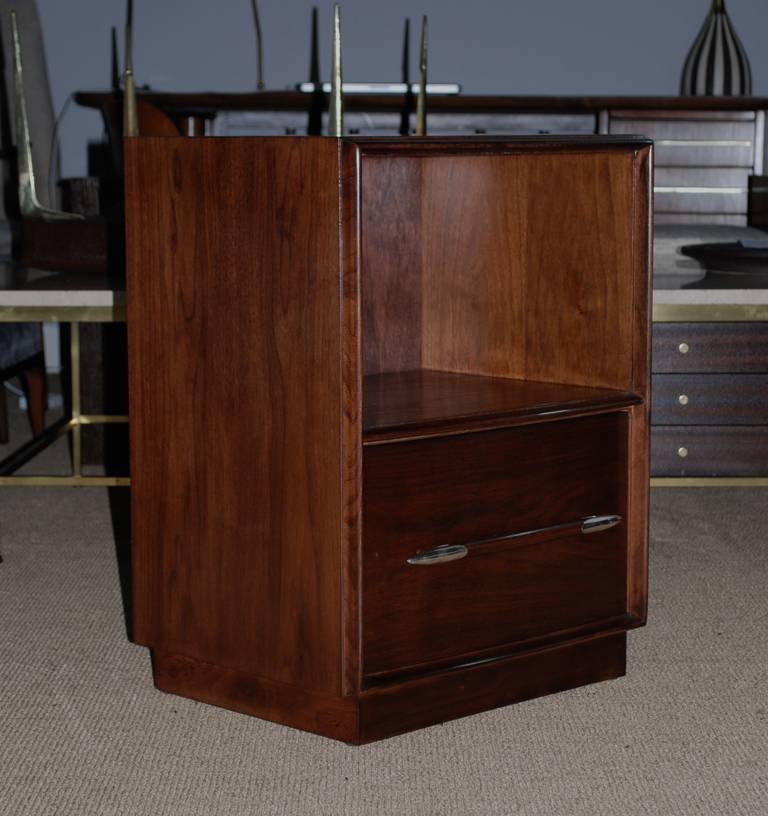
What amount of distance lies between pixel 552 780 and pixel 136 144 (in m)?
0.92

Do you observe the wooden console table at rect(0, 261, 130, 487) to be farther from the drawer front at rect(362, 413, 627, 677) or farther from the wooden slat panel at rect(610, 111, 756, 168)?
the wooden slat panel at rect(610, 111, 756, 168)

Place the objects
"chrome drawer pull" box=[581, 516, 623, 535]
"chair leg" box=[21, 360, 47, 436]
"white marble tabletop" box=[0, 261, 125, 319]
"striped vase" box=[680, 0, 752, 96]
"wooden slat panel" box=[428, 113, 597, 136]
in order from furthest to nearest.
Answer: "striped vase" box=[680, 0, 752, 96] < "wooden slat panel" box=[428, 113, 597, 136] < "chair leg" box=[21, 360, 47, 436] < "white marble tabletop" box=[0, 261, 125, 319] < "chrome drawer pull" box=[581, 516, 623, 535]

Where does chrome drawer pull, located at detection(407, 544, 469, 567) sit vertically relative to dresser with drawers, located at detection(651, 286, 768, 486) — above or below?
below

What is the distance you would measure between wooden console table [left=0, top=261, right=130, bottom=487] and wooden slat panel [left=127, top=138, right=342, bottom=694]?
81cm

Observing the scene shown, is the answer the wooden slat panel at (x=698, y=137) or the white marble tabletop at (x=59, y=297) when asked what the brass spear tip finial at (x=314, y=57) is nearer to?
the wooden slat panel at (x=698, y=137)

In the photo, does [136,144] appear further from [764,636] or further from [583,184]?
[764,636]

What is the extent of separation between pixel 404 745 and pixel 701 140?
3.23m

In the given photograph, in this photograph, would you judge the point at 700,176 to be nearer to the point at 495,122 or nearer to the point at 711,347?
the point at 495,122

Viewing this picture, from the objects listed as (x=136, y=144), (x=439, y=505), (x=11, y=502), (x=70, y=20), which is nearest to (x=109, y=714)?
(x=439, y=505)

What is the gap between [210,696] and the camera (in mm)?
1780

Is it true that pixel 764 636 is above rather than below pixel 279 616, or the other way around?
below

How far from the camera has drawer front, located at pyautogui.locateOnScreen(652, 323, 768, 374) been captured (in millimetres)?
2678

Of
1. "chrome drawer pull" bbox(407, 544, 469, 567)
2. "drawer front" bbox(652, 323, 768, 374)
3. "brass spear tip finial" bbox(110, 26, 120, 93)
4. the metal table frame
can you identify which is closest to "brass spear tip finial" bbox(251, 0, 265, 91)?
"brass spear tip finial" bbox(110, 26, 120, 93)

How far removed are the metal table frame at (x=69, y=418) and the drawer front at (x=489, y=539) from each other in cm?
104
